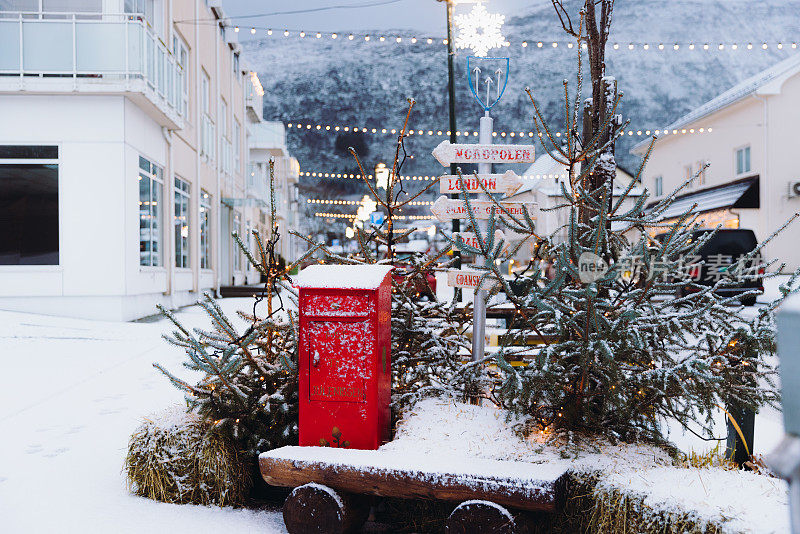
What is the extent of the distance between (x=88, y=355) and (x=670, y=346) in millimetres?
8585

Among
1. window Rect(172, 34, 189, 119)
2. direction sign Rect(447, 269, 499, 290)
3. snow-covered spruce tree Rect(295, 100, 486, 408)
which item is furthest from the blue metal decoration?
window Rect(172, 34, 189, 119)

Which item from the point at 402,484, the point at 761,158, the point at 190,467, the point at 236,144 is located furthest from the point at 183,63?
A: the point at 761,158

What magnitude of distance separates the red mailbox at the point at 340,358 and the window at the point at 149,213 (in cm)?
1227

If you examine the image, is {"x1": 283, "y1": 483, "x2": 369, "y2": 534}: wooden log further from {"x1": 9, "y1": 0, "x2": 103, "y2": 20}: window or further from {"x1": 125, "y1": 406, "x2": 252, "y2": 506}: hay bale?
{"x1": 9, "y1": 0, "x2": 103, "y2": 20}: window

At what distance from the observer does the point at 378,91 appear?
182 m

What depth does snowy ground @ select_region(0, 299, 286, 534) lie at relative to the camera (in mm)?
4016

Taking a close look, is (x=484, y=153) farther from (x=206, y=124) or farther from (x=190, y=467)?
(x=206, y=124)

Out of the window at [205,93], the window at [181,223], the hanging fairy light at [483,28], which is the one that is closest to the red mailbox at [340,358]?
the hanging fairy light at [483,28]

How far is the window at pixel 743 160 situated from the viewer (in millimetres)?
28891

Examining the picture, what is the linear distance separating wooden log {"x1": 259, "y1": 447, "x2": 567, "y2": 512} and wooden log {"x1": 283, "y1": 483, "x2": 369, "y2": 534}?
2.5 inches

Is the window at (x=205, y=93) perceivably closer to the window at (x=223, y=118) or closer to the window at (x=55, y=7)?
the window at (x=223, y=118)

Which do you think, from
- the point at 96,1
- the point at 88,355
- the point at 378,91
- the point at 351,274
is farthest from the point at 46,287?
the point at 378,91

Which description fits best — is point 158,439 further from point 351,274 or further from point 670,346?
point 670,346

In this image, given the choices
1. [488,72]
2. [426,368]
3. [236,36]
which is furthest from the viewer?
[236,36]
